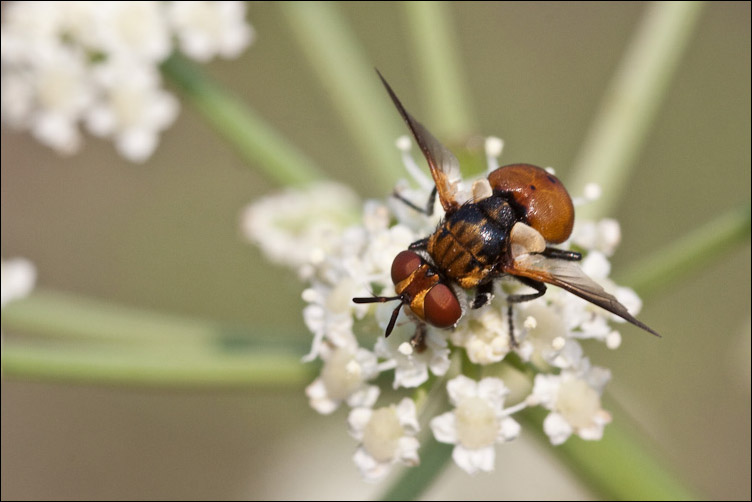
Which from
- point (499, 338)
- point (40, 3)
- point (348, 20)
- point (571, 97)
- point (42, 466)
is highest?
point (348, 20)

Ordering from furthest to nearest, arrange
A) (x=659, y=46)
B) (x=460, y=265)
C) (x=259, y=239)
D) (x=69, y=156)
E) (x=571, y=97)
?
1. (x=69, y=156)
2. (x=571, y=97)
3. (x=259, y=239)
4. (x=659, y=46)
5. (x=460, y=265)

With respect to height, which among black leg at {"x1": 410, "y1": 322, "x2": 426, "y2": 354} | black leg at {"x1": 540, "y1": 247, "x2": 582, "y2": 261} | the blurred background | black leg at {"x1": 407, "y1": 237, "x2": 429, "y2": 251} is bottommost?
black leg at {"x1": 410, "y1": 322, "x2": 426, "y2": 354}

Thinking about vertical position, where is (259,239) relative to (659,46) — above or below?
above

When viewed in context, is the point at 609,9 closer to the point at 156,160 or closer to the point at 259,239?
the point at 156,160

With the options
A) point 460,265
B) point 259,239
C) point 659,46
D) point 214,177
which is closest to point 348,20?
point 214,177

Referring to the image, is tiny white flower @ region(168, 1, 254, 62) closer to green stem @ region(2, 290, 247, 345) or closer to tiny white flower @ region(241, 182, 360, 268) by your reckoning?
tiny white flower @ region(241, 182, 360, 268)

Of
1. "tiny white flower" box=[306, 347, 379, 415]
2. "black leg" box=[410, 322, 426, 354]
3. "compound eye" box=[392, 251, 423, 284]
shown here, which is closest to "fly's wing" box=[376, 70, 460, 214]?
"compound eye" box=[392, 251, 423, 284]

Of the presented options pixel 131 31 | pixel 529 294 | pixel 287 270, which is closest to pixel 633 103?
pixel 529 294
